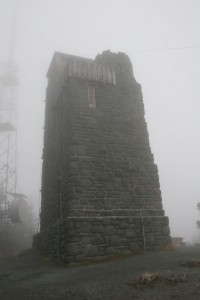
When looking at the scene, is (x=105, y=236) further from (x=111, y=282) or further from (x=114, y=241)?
(x=111, y=282)

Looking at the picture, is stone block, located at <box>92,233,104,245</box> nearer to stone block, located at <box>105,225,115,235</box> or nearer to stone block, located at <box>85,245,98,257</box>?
stone block, located at <box>85,245,98,257</box>

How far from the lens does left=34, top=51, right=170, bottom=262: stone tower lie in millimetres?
9750

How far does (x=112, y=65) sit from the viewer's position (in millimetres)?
13672

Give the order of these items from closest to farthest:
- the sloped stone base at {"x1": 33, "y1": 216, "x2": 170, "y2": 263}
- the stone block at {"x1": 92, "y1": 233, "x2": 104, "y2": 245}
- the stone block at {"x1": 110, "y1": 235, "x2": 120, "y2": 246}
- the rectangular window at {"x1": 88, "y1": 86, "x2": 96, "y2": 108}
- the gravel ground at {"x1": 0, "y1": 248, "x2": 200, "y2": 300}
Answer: the gravel ground at {"x1": 0, "y1": 248, "x2": 200, "y2": 300}
the sloped stone base at {"x1": 33, "y1": 216, "x2": 170, "y2": 263}
the stone block at {"x1": 92, "y1": 233, "x2": 104, "y2": 245}
the stone block at {"x1": 110, "y1": 235, "x2": 120, "y2": 246}
the rectangular window at {"x1": 88, "y1": 86, "x2": 96, "y2": 108}

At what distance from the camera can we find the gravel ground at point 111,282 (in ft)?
17.3

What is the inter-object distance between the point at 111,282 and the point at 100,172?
5.10 meters

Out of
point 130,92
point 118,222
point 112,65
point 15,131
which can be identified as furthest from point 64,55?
point 15,131

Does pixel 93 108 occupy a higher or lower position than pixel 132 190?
higher

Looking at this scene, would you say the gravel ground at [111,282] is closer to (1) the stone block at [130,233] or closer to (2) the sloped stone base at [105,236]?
(2) the sloped stone base at [105,236]

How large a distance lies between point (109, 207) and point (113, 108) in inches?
178

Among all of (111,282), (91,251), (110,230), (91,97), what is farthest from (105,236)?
(91,97)

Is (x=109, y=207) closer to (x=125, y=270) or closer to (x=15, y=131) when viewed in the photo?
(x=125, y=270)

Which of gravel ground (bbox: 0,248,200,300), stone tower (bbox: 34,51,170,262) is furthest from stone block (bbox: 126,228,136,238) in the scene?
gravel ground (bbox: 0,248,200,300)

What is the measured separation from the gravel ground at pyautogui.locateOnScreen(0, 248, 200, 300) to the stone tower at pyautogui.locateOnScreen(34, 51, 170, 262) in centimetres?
142
